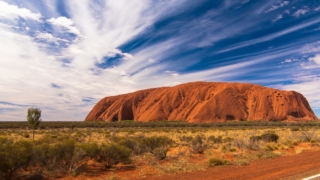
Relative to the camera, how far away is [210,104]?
318 ft

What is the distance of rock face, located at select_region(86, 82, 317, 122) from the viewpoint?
96.0 meters

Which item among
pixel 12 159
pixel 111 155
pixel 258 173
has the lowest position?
pixel 258 173

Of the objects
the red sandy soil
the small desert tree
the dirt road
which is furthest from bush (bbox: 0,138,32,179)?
the small desert tree

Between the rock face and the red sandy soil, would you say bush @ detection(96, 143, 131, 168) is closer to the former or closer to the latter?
the red sandy soil

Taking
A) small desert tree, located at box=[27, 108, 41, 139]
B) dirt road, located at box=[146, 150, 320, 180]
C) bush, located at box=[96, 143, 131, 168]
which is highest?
small desert tree, located at box=[27, 108, 41, 139]

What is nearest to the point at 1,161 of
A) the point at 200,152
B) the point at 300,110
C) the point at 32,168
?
the point at 32,168

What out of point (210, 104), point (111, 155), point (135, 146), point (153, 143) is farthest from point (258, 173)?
point (210, 104)

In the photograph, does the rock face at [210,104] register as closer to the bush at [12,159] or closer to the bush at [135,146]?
the bush at [135,146]

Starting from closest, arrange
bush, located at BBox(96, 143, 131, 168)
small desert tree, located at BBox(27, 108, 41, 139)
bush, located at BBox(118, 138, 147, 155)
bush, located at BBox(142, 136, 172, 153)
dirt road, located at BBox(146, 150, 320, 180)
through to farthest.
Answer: dirt road, located at BBox(146, 150, 320, 180) < bush, located at BBox(96, 143, 131, 168) < bush, located at BBox(118, 138, 147, 155) < bush, located at BBox(142, 136, 172, 153) < small desert tree, located at BBox(27, 108, 41, 139)

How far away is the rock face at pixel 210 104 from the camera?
96.0 m

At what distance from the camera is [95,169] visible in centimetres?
1111

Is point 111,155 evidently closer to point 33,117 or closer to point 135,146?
point 135,146

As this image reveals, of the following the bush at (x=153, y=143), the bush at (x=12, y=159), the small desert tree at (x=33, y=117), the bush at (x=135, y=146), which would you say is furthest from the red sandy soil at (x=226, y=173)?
the small desert tree at (x=33, y=117)

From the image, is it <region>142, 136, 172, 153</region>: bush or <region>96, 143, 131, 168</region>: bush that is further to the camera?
<region>142, 136, 172, 153</region>: bush
